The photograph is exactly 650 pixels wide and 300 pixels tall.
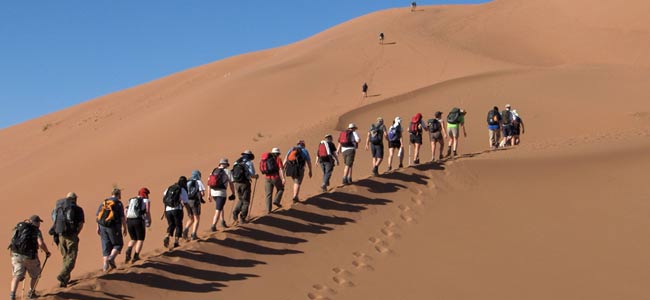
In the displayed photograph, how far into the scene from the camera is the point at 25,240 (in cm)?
997

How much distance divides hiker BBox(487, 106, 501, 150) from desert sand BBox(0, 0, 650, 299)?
1.21 metres

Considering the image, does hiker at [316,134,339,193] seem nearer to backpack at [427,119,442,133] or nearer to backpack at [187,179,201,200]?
backpack at [187,179,201,200]

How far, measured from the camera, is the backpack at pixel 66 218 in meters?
10.5

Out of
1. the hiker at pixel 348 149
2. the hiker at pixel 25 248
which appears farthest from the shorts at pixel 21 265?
the hiker at pixel 348 149

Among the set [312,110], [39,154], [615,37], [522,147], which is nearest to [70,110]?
Answer: [39,154]

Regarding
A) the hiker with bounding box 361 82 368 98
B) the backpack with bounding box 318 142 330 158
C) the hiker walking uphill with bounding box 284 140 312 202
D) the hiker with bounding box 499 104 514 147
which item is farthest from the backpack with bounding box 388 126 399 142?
the hiker with bounding box 361 82 368 98

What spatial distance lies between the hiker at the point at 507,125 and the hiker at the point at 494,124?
0.94 ft

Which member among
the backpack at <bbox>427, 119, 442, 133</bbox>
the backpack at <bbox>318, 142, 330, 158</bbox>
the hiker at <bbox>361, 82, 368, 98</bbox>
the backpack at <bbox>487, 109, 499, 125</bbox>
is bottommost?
the backpack at <bbox>318, 142, 330, 158</bbox>

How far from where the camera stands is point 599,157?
1761 cm

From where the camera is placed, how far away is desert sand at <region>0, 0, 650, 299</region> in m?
11.6

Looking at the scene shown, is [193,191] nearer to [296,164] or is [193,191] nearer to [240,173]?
[240,173]

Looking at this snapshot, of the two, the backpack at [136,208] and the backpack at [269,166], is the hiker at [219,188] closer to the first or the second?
the backpack at [269,166]

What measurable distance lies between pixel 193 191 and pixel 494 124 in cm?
1017

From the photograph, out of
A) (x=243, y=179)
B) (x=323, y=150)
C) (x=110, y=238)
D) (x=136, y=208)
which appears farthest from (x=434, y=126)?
(x=110, y=238)
